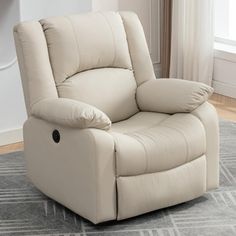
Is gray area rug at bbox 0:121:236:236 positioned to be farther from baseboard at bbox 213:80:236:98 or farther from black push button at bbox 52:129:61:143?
baseboard at bbox 213:80:236:98

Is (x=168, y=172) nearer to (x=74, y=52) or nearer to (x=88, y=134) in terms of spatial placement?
(x=88, y=134)

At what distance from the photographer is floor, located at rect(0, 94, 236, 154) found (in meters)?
4.32

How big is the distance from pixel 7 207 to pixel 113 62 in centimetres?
97

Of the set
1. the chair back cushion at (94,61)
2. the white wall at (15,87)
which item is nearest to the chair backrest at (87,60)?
the chair back cushion at (94,61)

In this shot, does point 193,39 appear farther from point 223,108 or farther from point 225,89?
point 223,108

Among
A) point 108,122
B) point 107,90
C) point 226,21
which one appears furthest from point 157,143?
point 226,21

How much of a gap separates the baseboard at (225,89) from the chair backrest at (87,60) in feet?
5.96

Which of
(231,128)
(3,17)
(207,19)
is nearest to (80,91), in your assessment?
(3,17)

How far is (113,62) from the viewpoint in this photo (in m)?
3.58

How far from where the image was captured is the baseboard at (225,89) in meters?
5.36

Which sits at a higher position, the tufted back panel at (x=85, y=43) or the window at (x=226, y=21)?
the tufted back panel at (x=85, y=43)

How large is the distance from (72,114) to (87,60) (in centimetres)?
57

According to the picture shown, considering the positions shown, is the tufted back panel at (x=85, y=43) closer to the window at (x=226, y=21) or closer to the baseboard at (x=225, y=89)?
the baseboard at (x=225, y=89)

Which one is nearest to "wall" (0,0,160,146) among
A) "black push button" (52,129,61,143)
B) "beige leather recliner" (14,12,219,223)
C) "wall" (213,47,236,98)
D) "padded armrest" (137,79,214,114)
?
"beige leather recliner" (14,12,219,223)
